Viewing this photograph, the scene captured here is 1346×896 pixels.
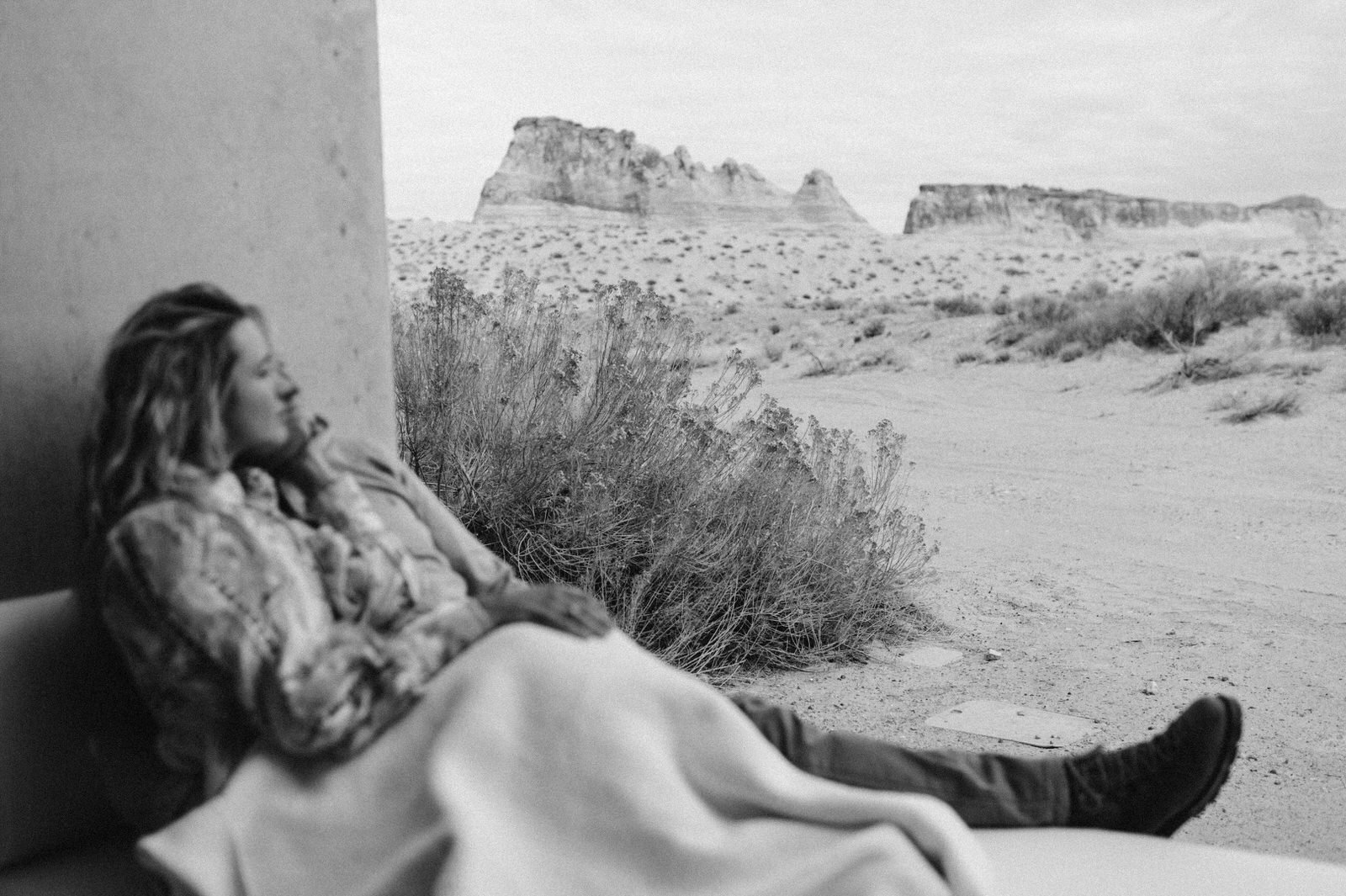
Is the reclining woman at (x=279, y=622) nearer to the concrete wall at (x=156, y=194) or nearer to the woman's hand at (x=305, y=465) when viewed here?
the woman's hand at (x=305, y=465)

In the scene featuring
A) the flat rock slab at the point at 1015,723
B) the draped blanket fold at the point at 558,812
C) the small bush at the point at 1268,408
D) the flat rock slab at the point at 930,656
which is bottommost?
the flat rock slab at the point at 930,656

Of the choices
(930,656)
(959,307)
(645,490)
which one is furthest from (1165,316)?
(645,490)

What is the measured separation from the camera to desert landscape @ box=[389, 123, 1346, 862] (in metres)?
4.58

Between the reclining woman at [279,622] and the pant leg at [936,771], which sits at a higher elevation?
the reclining woman at [279,622]

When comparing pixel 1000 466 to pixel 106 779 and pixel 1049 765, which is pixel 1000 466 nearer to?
pixel 1049 765

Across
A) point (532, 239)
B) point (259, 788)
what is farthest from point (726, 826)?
point (532, 239)

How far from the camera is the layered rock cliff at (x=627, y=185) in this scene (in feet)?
266

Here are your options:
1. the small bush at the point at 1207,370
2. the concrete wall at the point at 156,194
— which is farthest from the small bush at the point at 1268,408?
the concrete wall at the point at 156,194

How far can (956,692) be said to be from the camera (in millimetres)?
4879

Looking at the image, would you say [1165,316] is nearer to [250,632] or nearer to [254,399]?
[254,399]

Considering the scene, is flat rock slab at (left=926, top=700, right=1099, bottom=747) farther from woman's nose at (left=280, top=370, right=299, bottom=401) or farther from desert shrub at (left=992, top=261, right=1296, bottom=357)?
desert shrub at (left=992, top=261, right=1296, bottom=357)

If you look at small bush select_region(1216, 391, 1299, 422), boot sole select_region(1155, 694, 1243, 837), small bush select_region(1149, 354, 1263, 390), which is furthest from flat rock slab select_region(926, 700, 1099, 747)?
small bush select_region(1149, 354, 1263, 390)

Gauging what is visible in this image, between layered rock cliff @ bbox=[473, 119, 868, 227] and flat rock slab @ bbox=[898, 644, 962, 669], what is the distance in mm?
75320

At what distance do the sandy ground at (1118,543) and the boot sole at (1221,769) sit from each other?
1.21 metres
